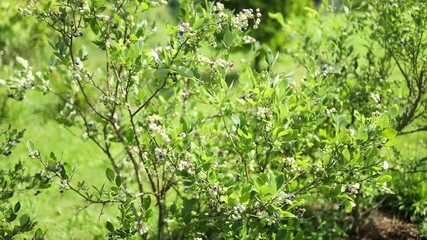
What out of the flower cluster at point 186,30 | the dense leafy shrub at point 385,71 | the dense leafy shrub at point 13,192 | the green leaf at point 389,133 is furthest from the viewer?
the dense leafy shrub at point 385,71

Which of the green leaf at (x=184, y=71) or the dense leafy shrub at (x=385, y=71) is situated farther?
the dense leafy shrub at (x=385, y=71)

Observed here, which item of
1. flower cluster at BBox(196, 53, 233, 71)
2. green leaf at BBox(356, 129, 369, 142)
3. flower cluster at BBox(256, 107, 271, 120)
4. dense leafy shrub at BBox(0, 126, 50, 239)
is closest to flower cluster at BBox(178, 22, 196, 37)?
flower cluster at BBox(196, 53, 233, 71)

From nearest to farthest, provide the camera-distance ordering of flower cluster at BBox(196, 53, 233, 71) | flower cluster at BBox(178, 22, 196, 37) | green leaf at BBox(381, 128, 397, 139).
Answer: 1. green leaf at BBox(381, 128, 397, 139)
2. flower cluster at BBox(178, 22, 196, 37)
3. flower cluster at BBox(196, 53, 233, 71)

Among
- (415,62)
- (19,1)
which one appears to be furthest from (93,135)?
(19,1)

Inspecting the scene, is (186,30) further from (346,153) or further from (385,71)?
(385,71)

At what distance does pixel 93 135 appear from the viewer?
11.2 feet

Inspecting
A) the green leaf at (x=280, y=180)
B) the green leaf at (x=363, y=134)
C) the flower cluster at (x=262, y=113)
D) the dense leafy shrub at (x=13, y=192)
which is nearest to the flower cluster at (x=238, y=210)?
the green leaf at (x=280, y=180)

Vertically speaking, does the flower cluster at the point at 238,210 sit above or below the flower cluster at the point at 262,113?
below

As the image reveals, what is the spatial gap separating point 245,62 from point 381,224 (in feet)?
5.31

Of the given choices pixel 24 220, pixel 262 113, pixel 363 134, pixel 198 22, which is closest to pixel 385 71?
pixel 363 134

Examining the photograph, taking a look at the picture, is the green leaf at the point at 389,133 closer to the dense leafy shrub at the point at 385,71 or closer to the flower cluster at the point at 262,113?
the flower cluster at the point at 262,113

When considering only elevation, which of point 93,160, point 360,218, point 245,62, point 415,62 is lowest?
point 360,218

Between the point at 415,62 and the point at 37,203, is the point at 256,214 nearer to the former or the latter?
the point at 415,62

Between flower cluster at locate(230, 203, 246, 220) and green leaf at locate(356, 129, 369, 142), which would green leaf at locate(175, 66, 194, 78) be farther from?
green leaf at locate(356, 129, 369, 142)
